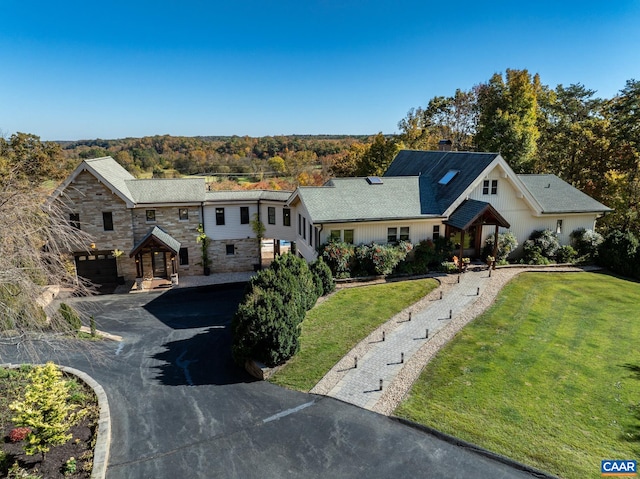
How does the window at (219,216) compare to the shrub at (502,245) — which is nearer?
the shrub at (502,245)

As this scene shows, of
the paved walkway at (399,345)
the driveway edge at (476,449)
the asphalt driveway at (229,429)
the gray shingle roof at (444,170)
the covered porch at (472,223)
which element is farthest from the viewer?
the gray shingle roof at (444,170)

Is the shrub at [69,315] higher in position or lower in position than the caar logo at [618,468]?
higher

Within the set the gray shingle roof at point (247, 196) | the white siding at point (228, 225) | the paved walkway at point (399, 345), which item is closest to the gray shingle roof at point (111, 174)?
the white siding at point (228, 225)

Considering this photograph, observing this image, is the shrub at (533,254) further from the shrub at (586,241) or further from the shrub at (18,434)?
the shrub at (18,434)

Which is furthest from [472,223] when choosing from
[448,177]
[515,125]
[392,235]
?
[515,125]

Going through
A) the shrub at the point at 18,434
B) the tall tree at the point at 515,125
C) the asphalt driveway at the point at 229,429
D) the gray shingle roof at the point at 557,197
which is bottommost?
the asphalt driveway at the point at 229,429

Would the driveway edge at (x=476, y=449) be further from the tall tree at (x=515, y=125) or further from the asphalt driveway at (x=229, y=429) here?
the tall tree at (x=515, y=125)

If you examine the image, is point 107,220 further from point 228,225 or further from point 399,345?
point 399,345

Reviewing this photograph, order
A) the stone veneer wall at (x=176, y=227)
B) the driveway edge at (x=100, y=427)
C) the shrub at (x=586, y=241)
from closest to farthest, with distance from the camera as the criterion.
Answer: the driveway edge at (x=100, y=427), the shrub at (x=586, y=241), the stone veneer wall at (x=176, y=227)

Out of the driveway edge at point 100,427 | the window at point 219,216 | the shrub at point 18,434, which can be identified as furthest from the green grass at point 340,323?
the window at point 219,216
